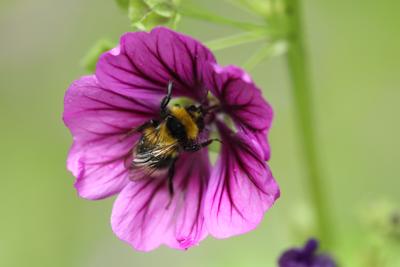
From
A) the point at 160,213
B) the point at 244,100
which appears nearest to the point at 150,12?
the point at 244,100

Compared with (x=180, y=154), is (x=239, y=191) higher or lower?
lower

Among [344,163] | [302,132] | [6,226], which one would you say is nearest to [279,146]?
[344,163]

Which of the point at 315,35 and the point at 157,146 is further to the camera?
the point at 315,35

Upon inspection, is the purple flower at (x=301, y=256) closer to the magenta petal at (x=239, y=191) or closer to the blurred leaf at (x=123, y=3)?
the magenta petal at (x=239, y=191)

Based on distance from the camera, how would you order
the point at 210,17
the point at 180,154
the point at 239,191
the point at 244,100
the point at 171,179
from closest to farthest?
the point at 244,100 < the point at 239,191 < the point at 210,17 < the point at 171,179 < the point at 180,154

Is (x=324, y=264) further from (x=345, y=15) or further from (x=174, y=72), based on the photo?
(x=345, y=15)

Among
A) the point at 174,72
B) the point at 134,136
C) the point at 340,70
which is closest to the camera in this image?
the point at 174,72

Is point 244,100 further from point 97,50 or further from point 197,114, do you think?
point 97,50
